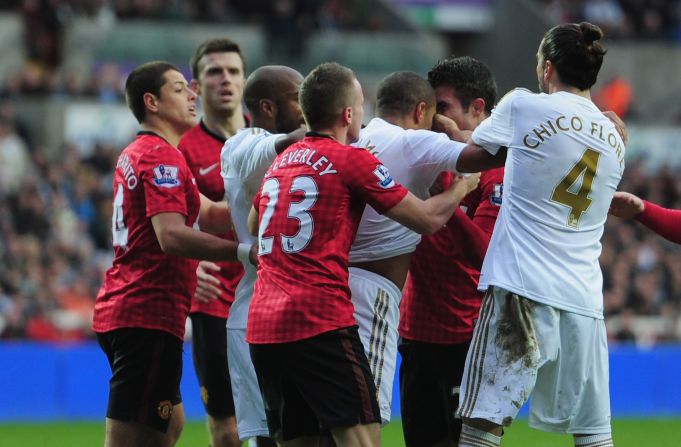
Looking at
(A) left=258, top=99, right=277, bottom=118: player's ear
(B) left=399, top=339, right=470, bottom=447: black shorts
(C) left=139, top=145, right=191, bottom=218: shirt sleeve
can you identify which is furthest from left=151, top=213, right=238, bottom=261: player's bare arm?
(B) left=399, top=339, right=470, bottom=447: black shorts

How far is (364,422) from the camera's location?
567cm

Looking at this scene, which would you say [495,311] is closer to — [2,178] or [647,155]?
[2,178]

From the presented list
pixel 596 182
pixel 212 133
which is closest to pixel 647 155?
pixel 212 133

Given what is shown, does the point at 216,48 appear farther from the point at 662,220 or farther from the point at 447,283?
the point at 662,220

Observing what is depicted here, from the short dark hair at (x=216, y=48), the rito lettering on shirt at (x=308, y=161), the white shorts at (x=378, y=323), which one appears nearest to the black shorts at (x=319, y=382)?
the white shorts at (x=378, y=323)

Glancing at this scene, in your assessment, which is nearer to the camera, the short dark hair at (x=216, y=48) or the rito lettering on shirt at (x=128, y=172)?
the rito lettering on shirt at (x=128, y=172)

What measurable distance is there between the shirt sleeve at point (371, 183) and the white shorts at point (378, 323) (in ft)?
1.87

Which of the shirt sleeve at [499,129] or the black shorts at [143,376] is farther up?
the shirt sleeve at [499,129]

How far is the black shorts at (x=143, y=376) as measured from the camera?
668 centimetres

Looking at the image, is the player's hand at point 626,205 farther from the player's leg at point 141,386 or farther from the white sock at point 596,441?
the player's leg at point 141,386

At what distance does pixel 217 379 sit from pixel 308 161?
2.39m

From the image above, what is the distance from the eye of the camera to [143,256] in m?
6.80

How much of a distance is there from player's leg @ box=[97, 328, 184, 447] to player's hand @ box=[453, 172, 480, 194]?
1844 millimetres

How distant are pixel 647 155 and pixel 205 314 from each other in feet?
52.0
